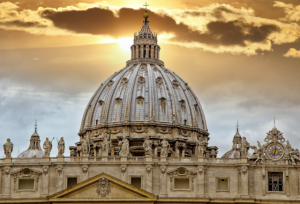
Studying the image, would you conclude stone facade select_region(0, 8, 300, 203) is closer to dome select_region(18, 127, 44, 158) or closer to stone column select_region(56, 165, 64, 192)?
stone column select_region(56, 165, 64, 192)

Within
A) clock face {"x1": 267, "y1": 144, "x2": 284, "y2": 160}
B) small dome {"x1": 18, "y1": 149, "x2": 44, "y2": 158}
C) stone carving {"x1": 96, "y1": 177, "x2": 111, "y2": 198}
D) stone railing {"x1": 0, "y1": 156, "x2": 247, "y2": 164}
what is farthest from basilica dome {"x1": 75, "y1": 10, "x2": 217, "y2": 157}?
clock face {"x1": 267, "y1": 144, "x2": 284, "y2": 160}

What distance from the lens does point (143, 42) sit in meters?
167

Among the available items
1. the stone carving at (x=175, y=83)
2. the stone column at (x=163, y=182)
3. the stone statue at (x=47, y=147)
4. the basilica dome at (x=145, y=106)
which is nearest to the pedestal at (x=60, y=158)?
the stone statue at (x=47, y=147)

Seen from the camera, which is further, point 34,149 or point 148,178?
point 34,149

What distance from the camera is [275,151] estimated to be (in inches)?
4582

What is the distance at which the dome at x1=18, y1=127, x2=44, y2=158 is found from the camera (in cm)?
17912

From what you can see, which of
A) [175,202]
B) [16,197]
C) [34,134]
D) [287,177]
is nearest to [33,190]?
[16,197]

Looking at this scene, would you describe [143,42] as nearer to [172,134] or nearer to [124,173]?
[172,134]

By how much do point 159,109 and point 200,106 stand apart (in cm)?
1188

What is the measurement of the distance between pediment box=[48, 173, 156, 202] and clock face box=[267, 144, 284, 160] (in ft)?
58.1

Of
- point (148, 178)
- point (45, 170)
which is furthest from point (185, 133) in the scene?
point (45, 170)

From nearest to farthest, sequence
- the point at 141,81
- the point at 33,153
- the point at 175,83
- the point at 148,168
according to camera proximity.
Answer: the point at 148,168, the point at 141,81, the point at 175,83, the point at 33,153

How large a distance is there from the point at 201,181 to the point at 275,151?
11.5 metres

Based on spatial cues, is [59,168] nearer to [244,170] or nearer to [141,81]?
[244,170]
